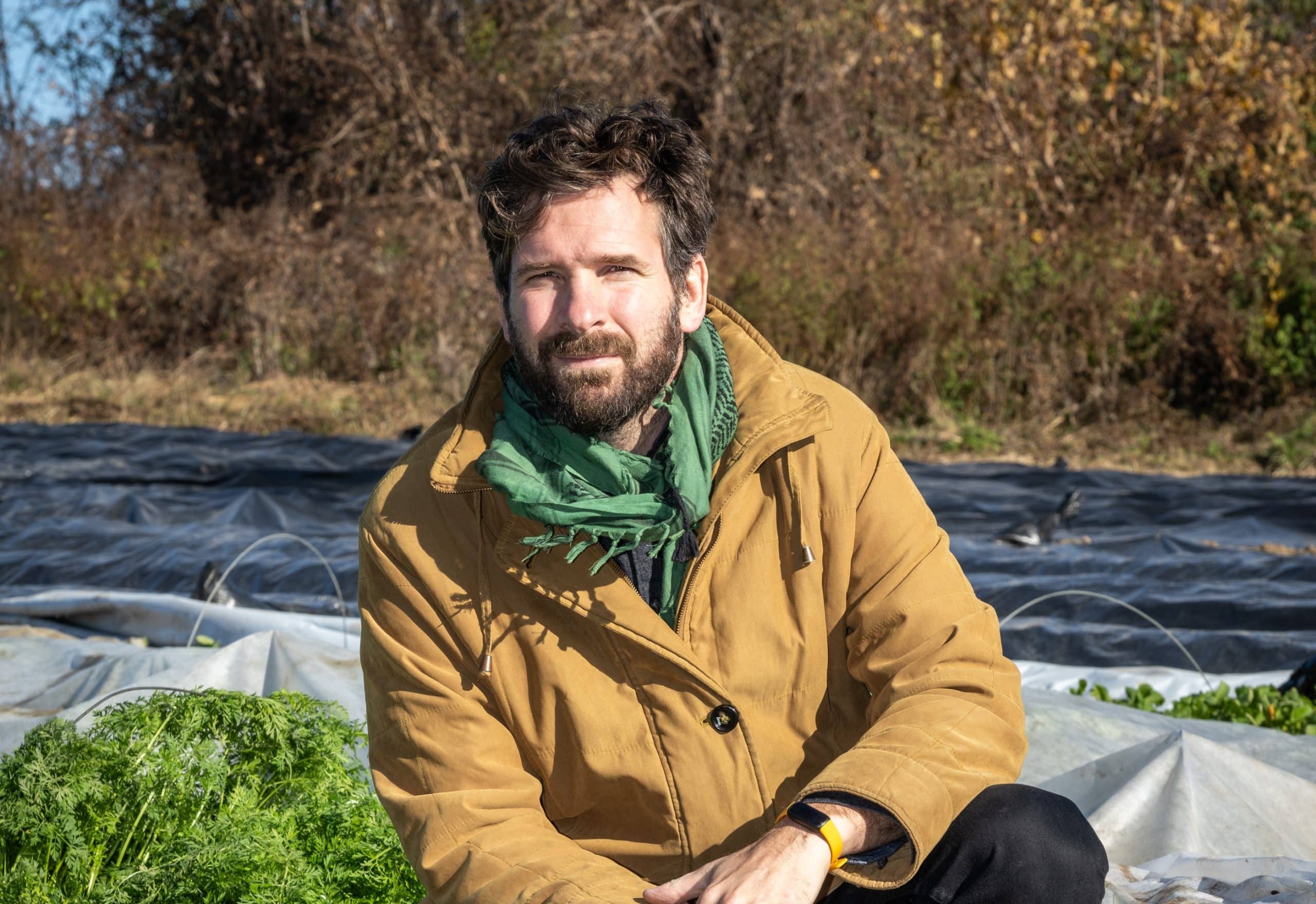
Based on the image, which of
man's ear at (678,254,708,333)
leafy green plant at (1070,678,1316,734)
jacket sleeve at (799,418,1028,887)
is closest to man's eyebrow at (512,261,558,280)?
man's ear at (678,254,708,333)

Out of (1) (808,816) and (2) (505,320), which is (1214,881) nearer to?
(1) (808,816)

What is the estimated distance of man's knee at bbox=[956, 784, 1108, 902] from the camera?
5.54 ft

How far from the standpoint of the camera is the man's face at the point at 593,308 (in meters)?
2.00

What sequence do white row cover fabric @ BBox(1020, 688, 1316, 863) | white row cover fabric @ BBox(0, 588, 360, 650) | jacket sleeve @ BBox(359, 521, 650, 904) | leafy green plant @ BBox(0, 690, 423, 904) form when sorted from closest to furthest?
jacket sleeve @ BBox(359, 521, 650, 904)
leafy green plant @ BBox(0, 690, 423, 904)
white row cover fabric @ BBox(1020, 688, 1316, 863)
white row cover fabric @ BBox(0, 588, 360, 650)

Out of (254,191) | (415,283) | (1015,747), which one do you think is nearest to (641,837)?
(1015,747)

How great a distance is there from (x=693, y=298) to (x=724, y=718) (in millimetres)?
712

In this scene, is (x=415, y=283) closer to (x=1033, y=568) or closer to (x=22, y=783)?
(x=1033, y=568)

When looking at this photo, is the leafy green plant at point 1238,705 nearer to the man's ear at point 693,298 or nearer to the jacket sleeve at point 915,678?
the jacket sleeve at point 915,678

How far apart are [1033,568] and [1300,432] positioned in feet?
15.8

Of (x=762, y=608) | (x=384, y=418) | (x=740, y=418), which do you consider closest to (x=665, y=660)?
(x=762, y=608)

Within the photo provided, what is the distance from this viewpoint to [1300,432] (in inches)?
351

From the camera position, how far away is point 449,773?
185 centimetres

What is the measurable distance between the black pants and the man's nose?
0.92 meters

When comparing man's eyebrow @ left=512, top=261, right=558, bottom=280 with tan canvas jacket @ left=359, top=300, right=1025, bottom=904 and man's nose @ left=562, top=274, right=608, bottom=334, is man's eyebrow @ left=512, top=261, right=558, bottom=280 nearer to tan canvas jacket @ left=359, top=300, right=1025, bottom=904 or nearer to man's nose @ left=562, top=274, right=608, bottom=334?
man's nose @ left=562, top=274, right=608, bottom=334
